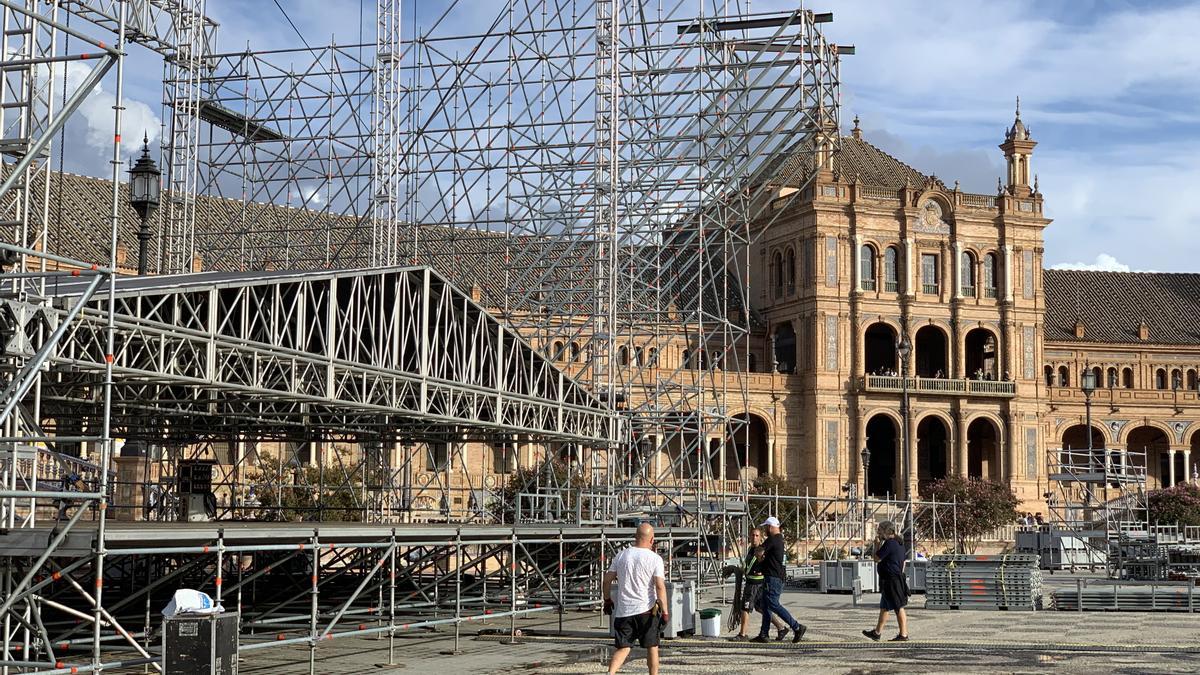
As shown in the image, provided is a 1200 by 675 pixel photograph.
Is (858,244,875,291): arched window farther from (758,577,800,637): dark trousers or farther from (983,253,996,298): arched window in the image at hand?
(758,577,800,637): dark trousers

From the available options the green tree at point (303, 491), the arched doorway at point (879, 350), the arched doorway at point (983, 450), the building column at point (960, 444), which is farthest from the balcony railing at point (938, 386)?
the green tree at point (303, 491)

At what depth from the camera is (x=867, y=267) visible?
76.9m

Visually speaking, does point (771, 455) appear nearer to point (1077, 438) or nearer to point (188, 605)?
point (1077, 438)

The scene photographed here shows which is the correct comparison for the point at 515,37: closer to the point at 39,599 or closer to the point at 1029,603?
the point at 1029,603

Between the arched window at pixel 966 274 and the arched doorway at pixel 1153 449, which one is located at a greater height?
the arched window at pixel 966 274

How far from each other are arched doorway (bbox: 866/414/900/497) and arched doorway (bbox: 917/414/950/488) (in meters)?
1.32

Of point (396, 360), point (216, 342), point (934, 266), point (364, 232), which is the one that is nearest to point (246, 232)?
point (364, 232)

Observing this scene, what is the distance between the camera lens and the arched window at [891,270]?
253 feet

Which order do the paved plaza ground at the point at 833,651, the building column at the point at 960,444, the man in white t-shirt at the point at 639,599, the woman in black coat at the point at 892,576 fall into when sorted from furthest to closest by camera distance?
the building column at the point at 960,444 < the woman in black coat at the point at 892,576 < the paved plaza ground at the point at 833,651 < the man in white t-shirt at the point at 639,599

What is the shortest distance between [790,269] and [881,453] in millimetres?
10261

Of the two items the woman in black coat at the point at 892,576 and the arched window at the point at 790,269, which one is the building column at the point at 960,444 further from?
the woman in black coat at the point at 892,576

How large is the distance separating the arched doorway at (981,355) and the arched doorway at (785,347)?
821 centimetres

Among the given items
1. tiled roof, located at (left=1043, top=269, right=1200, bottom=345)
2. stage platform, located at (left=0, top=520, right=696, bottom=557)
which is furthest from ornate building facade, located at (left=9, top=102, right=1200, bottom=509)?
stage platform, located at (left=0, top=520, right=696, bottom=557)

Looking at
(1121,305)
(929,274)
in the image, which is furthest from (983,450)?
(1121,305)
